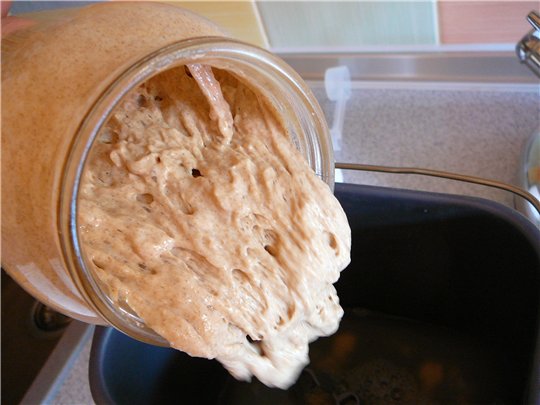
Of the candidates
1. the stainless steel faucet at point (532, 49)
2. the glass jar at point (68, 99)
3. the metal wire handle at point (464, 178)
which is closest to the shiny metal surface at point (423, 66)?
the stainless steel faucet at point (532, 49)

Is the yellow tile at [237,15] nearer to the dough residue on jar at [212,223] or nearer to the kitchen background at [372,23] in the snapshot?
the kitchen background at [372,23]

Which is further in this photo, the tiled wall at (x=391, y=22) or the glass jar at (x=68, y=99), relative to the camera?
the tiled wall at (x=391, y=22)

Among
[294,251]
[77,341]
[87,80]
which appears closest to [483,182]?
[294,251]

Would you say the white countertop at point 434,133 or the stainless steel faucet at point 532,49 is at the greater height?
the stainless steel faucet at point 532,49

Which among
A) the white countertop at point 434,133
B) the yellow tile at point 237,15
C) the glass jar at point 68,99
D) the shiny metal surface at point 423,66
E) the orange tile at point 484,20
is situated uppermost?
the glass jar at point 68,99

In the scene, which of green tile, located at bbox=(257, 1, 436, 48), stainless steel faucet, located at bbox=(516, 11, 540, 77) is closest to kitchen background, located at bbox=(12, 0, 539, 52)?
green tile, located at bbox=(257, 1, 436, 48)

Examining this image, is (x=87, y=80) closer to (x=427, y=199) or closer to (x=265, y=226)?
(x=265, y=226)

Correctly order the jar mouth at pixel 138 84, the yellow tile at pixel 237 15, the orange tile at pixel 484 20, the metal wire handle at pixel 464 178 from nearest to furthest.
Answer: the jar mouth at pixel 138 84
the metal wire handle at pixel 464 178
the orange tile at pixel 484 20
the yellow tile at pixel 237 15

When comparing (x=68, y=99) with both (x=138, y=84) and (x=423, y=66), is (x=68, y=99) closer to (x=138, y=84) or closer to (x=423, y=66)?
(x=138, y=84)
